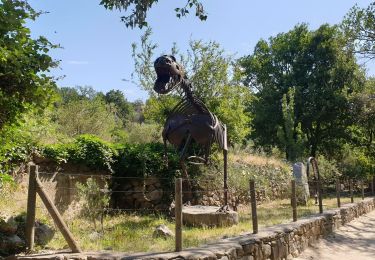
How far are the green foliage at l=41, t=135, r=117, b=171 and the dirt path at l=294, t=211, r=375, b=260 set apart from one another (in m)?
5.64

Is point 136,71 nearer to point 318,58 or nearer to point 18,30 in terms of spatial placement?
point 18,30

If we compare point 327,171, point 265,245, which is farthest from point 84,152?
point 327,171

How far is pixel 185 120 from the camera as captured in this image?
916 centimetres

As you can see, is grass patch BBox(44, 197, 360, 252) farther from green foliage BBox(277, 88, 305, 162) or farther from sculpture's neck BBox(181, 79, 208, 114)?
green foliage BBox(277, 88, 305, 162)

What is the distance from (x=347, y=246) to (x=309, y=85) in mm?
21177

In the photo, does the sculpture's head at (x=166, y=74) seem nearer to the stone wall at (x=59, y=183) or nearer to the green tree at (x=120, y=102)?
the stone wall at (x=59, y=183)

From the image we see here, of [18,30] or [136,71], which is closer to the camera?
[18,30]

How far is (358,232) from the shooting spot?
13.1 meters

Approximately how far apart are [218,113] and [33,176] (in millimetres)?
11695

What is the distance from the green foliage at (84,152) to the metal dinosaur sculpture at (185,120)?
231cm

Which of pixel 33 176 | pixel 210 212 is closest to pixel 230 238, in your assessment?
pixel 210 212

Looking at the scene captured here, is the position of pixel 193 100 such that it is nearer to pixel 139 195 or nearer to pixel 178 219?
pixel 139 195

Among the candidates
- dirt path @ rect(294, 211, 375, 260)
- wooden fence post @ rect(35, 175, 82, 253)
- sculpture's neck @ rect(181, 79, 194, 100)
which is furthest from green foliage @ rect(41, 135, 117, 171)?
dirt path @ rect(294, 211, 375, 260)

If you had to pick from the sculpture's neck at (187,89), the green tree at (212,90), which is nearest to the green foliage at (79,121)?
the green tree at (212,90)
